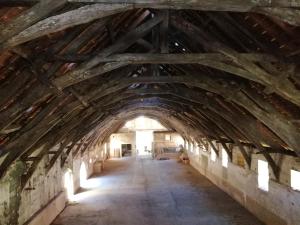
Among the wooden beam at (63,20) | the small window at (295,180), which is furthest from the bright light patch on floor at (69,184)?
the wooden beam at (63,20)

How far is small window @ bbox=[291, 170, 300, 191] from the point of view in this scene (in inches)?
355

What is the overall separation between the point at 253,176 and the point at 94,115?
6034 millimetres

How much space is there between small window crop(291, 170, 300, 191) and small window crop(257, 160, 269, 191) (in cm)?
179

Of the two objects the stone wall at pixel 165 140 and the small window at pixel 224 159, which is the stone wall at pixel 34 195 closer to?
the small window at pixel 224 159

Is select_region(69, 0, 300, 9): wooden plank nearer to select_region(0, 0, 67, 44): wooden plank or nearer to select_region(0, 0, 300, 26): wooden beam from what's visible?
select_region(0, 0, 300, 26): wooden beam

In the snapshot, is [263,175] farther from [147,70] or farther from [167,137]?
[167,137]

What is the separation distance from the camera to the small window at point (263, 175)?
1105cm

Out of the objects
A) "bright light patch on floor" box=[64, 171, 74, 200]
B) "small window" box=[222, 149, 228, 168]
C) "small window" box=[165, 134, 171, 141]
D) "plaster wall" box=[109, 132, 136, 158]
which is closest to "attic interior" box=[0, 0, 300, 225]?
"bright light patch on floor" box=[64, 171, 74, 200]

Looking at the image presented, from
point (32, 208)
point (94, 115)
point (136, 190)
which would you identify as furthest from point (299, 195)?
point (136, 190)

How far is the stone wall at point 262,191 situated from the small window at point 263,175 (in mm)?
172

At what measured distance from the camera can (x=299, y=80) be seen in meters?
5.57

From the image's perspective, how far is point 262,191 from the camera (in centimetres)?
1128

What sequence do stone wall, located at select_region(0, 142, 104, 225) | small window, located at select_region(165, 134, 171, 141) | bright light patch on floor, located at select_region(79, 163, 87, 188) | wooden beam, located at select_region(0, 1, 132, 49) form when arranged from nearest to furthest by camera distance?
wooden beam, located at select_region(0, 1, 132, 49), stone wall, located at select_region(0, 142, 104, 225), bright light patch on floor, located at select_region(79, 163, 87, 188), small window, located at select_region(165, 134, 171, 141)

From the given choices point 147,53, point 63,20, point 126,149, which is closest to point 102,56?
point 147,53
